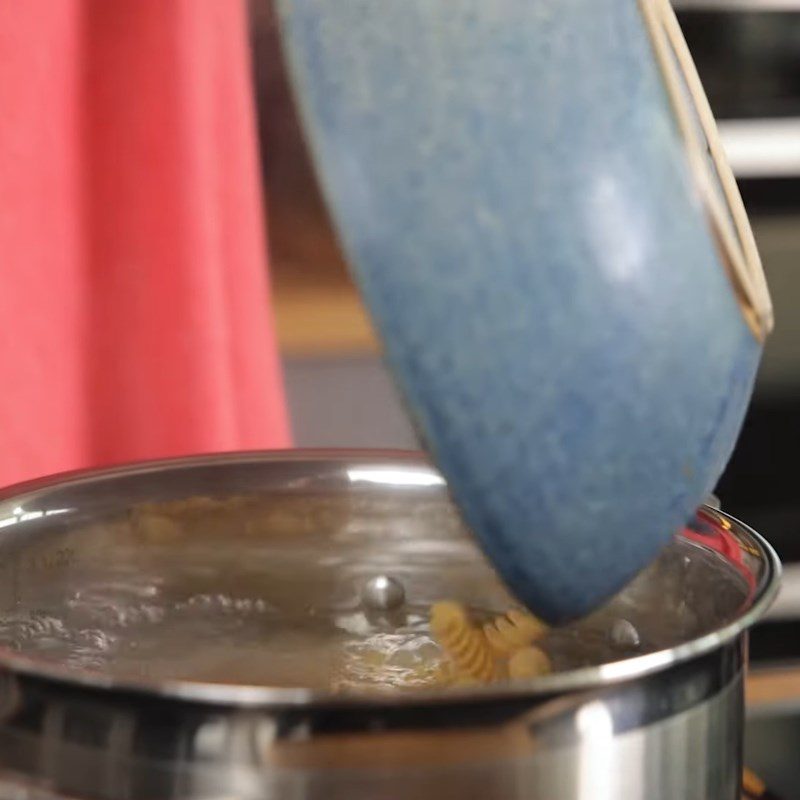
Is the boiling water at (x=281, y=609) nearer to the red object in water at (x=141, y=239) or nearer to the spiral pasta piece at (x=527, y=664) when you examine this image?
the spiral pasta piece at (x=527, y=664)

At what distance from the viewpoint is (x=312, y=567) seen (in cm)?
48

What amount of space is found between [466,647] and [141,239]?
333 mm

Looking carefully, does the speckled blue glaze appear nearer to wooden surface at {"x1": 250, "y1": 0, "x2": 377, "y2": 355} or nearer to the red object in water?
the red object in water

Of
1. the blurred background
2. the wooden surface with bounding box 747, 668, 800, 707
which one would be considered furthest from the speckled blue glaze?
the wooden surface with bounding box 747, 668, 800, 707

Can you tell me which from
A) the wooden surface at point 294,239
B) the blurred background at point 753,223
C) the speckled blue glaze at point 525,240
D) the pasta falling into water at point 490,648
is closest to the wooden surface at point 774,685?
the blurred background at point 753,223

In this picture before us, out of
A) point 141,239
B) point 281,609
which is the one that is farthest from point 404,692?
point 141,239

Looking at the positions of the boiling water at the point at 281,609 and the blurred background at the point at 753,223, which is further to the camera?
the blurred background at the point at 753,223

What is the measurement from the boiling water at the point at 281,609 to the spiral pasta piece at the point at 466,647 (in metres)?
0.02

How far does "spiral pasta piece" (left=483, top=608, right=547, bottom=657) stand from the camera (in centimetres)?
39

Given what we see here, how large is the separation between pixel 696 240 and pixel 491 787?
0.40 feet

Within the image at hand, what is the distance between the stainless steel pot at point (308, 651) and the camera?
0.87 feet

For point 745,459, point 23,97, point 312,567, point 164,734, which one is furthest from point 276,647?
point 745,459

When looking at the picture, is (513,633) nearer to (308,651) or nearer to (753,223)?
(308,651)

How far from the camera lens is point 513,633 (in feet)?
1.29
